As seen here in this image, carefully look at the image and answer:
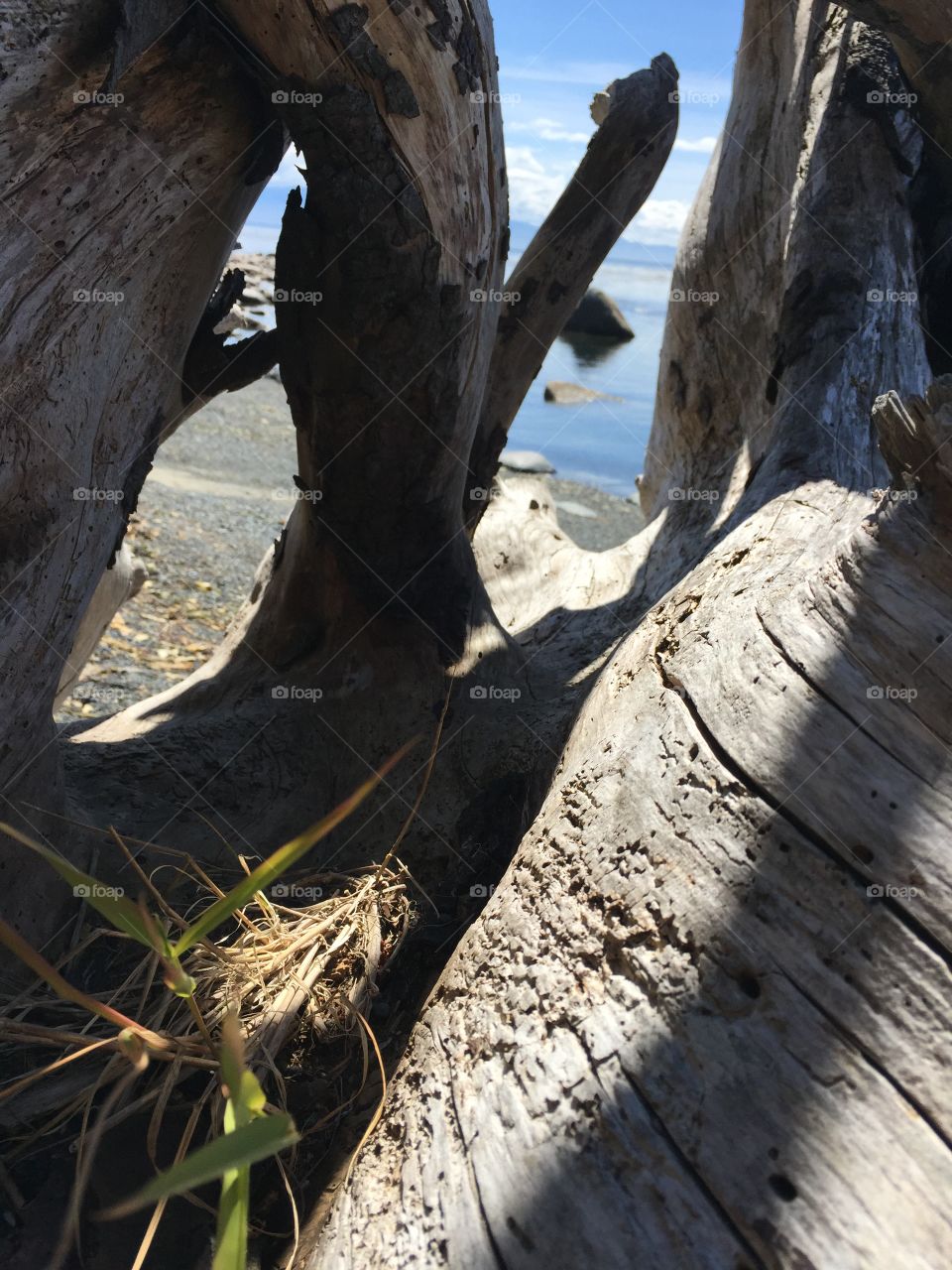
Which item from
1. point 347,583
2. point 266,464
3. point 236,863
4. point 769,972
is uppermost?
point 769,972

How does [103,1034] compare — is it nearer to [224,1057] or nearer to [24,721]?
[24,721]

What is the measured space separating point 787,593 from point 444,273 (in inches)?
56.5

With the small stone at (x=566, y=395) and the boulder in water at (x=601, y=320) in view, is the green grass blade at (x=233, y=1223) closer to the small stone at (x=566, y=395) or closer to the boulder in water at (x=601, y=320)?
the small stone at (x=566, y=395)

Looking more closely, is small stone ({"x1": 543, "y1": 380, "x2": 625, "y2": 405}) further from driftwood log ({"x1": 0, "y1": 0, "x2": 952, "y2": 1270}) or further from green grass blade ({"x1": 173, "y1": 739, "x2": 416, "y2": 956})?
green grass blade ({"x1": 173, "y1": 739, "x2": 416, "y2": 956})

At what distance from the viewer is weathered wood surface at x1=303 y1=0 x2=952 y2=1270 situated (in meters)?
1.62

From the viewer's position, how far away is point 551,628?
4.38 m

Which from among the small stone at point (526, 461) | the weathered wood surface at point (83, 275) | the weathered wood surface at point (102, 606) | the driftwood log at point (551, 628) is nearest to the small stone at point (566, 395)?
the small stone at point (526, 461)

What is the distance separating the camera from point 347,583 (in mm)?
3611

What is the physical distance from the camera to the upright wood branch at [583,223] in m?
4.46

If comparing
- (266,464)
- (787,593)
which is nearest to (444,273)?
(787,593)

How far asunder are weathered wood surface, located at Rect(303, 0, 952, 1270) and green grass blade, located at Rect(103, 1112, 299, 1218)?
0.46 m

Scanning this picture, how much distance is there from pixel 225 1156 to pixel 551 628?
3056mm

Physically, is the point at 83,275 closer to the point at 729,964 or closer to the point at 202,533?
the point at 729,964

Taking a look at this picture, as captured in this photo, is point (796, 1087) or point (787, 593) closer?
point (796, 1087)
